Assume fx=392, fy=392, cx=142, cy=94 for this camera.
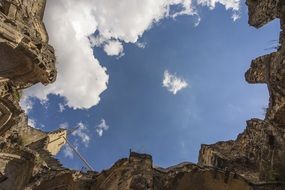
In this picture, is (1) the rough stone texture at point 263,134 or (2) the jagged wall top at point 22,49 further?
(1) the rough stone texture at point 263,134

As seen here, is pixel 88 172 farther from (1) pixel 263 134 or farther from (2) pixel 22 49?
(1) pixel 263 134

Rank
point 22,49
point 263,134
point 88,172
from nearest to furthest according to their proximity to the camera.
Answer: point 22,49
point 88,172
point 263,134

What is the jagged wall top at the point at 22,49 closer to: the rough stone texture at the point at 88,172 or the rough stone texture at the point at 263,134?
the rough stone texture at the point at 88,172

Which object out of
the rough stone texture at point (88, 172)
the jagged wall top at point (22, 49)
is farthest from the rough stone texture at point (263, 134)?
the jagged wall top at point (22, 49)

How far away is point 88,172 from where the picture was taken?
71.7 ft

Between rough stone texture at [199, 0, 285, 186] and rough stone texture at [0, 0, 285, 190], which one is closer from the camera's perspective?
rough stone texture at [0, 0, 285, 190]

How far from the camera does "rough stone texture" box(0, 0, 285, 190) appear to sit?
16.6 meters

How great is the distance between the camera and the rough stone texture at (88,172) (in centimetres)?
1656

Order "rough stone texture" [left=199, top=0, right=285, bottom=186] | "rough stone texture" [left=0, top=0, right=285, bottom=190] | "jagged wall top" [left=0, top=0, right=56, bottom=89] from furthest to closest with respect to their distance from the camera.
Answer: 1. "rough stone texture" [left=199, top=0, right=285, bottom=186]
2. "rough stone texture" [left=0, top=0, right=285, bottom=190]
3. "jagged wall top" [left=0, top=0, right=56, bottom=89]

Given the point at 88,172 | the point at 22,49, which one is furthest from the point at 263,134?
the point at 22,49

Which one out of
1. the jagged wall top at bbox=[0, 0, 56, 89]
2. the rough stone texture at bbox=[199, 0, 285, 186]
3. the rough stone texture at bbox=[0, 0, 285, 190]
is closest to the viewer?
the jagged wall top at bbox=[0, 0, 56, 89]

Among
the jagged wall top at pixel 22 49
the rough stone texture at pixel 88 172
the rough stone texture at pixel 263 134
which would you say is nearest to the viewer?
the jagged wall top at pixel 22 49

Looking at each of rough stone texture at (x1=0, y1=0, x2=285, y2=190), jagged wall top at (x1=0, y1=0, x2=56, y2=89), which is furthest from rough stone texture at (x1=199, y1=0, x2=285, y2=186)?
jagged wall top at (x1=0, y1=0, x2=56, y2=89)

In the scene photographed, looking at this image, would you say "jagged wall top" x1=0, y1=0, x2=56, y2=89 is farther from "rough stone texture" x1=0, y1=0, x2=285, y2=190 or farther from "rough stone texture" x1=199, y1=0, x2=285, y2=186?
"rough stone texture" x1=199, y1=0, x2=285, y2=186
